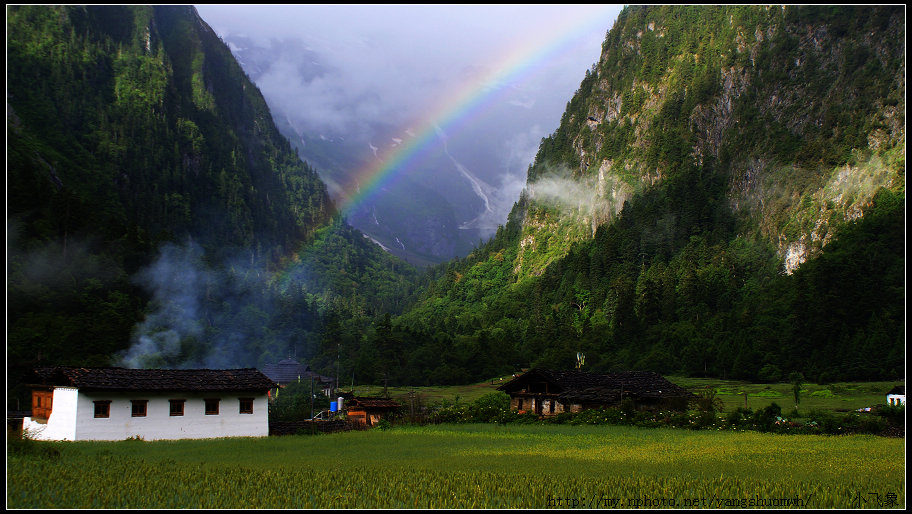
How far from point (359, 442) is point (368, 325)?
118 m

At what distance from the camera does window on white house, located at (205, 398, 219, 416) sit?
40.8 m

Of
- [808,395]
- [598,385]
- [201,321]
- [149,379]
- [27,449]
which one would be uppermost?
[201,321]

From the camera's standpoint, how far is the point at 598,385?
5959cm

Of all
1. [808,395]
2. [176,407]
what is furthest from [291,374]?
[808,395]

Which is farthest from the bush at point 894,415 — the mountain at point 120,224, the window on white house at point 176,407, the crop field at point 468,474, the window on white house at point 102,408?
the mountain at point 120,224

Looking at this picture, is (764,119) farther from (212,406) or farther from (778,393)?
(212,406)

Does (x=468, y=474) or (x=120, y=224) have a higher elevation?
(x=120, y=224)

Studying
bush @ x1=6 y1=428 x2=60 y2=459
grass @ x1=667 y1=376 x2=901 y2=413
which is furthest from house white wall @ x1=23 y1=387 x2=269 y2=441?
grass @ x1=667 y1=376 x2=901 y2=413

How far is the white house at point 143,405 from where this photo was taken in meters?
36.5

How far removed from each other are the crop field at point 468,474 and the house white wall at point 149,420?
92.5 inches

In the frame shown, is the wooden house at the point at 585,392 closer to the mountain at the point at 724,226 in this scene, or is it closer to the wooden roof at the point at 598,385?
the wooden roof at the point at 598,385

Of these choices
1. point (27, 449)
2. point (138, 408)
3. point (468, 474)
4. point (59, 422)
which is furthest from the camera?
point (138, 408)

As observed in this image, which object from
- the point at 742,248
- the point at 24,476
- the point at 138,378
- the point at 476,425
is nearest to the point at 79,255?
the point at 138,378

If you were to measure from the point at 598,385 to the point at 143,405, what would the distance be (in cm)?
3526
